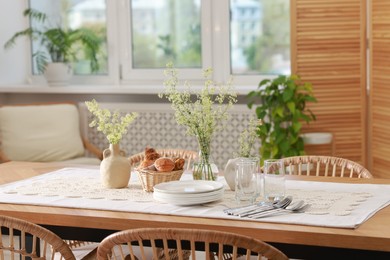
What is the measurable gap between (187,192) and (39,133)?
2.99 meters

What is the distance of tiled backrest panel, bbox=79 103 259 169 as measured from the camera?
550cm

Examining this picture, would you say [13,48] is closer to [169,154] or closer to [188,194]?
[169,154]

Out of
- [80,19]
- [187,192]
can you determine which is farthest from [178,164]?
[80,19]

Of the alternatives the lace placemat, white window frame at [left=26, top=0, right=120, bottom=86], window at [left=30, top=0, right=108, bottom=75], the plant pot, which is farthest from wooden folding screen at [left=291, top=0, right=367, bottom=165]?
the lace placemat

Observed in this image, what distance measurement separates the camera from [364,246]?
224cm

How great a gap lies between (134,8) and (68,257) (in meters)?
3.74

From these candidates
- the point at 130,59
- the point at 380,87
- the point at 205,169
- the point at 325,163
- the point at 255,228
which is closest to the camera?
the point at 255,228

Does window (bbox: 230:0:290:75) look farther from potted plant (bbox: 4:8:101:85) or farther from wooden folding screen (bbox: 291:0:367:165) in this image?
potted plant (bbox: 4:8:101:85)

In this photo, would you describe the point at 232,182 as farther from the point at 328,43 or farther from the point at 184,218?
the point at 328,43

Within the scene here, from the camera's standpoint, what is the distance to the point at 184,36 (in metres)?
5.77

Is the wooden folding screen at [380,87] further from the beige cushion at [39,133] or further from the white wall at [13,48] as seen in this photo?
the white wall at [13,48]

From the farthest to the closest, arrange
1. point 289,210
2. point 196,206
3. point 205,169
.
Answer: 1. point 205,169
2. point 196,206
3. point 289,210

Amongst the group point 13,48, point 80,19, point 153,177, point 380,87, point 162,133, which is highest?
point 80,19

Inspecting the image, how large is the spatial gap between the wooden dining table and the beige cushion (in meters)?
2.61
